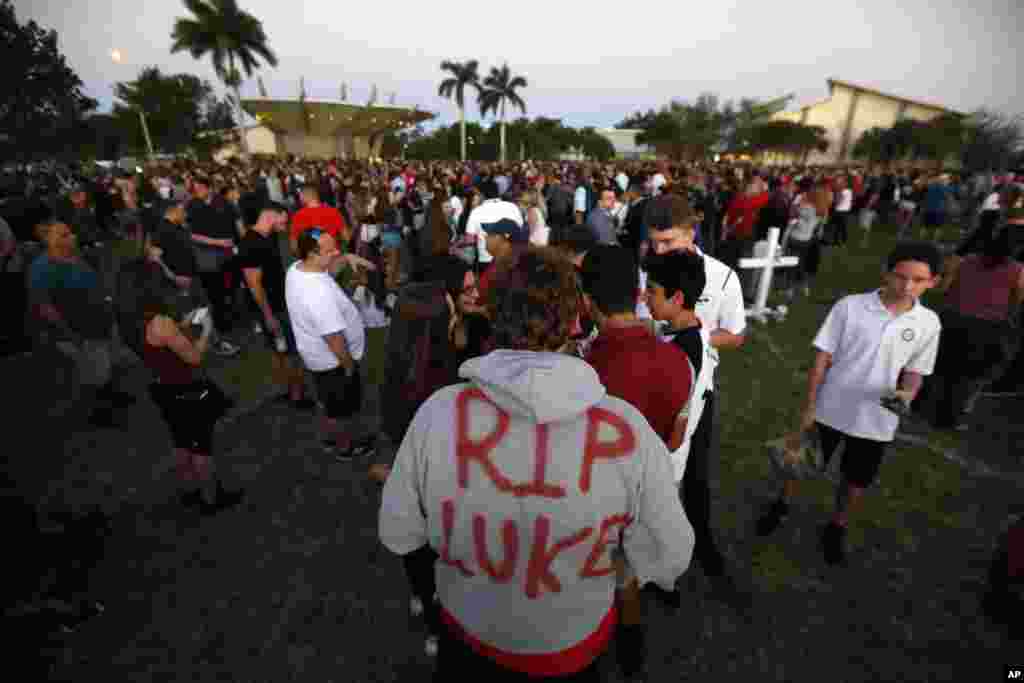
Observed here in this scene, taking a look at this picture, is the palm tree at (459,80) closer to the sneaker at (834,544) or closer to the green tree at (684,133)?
the green tree at (684,133)

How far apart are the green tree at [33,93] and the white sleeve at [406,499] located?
33262mm

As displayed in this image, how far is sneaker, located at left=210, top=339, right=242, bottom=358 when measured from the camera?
6727 mm

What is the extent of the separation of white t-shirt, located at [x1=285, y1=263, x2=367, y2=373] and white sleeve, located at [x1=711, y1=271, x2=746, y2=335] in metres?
2.84

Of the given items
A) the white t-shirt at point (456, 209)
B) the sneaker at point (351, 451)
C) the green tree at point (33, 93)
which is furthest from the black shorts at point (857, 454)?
the green tree at point (33, 93)

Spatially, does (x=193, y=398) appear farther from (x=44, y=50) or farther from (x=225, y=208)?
(x=44, y=50)

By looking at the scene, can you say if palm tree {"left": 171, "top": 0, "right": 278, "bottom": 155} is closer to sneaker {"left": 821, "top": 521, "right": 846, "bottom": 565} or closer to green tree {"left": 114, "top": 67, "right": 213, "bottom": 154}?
green tree {"left": 114, "top": 67, "right": 213, "bottom": 154}

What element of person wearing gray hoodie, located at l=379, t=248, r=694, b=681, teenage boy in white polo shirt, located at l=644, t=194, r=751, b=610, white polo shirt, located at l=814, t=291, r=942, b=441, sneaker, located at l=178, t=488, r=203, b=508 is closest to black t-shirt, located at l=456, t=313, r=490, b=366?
person wearing gray hoodie, located at l=379, t=248, r=694, b=681

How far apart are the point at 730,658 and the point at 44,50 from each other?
3634 cm

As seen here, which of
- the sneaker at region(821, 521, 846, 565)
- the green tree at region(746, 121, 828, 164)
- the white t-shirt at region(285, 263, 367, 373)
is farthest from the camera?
the green tree at region(746, 121, 828, 164)

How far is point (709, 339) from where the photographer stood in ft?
9.62

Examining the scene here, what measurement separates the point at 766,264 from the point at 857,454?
5.22m

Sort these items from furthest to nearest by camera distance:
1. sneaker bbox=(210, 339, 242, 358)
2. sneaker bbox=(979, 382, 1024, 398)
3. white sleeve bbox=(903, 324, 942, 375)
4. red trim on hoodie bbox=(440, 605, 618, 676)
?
sneaker bbox=(210, 339, 242, 358)
sneaker bbox=(979, 382, 1024, 398)
white sleeve bbox=(903, 324, 942, 375)
red trim on hoodie bbox=(440, 605, 618, 676)

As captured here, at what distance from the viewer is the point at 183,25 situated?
38062 millimetres

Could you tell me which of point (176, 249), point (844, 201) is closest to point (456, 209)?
point (176, 249)
